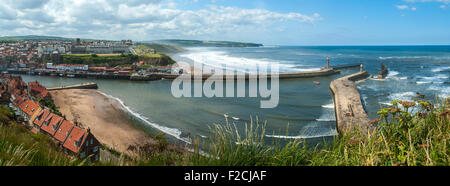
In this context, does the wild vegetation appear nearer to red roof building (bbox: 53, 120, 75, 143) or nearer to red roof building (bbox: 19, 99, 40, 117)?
red roof building (bbox: 53, 120, 75, 143)

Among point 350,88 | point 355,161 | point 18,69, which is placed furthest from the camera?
point 18,69

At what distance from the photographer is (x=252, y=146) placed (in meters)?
2.94

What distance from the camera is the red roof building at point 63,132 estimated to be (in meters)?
12.1

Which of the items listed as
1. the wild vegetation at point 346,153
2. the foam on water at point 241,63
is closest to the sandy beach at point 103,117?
the wild vegetation at point 346,153

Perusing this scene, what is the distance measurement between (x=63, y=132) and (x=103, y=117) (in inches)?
214

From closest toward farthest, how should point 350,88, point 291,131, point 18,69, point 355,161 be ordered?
point 355,161 → point 291,131 → point 350,88 → point 18,69

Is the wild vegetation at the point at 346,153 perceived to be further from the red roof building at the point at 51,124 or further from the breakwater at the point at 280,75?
the breakwater at the point at 280,75

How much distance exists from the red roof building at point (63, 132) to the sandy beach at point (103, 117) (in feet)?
4.53
